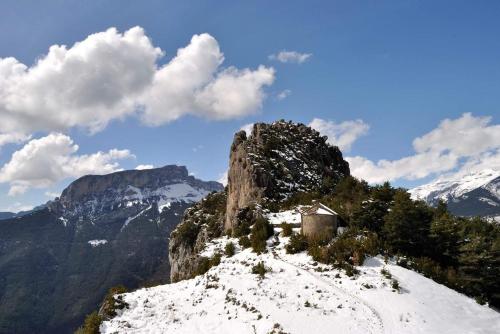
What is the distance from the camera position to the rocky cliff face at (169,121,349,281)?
54.7 metres

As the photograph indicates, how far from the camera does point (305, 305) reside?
24750 mm

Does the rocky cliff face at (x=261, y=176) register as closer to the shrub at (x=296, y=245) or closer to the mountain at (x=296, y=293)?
the mountain at (x=296, y=293)

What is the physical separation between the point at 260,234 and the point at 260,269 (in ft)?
26.8

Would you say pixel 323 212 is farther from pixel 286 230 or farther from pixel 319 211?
pixel 286 230

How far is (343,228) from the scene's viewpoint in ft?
123

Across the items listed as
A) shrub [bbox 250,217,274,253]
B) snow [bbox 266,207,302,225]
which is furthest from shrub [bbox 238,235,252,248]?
snow [bbox 266,207,302,225]

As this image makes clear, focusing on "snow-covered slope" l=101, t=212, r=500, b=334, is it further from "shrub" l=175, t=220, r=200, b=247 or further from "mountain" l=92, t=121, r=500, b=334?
"shrub" l=175, t=220, r=200, b=247

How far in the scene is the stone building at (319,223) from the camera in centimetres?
3556

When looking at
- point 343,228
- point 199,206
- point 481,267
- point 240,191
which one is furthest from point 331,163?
point 481,267

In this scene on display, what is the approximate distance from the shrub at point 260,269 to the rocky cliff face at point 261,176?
10.3m

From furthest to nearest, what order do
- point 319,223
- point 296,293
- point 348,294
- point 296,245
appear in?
1. point 319,223
2. point 296,245
3. point 296,293
4. point 348,294

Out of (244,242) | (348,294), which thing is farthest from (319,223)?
(348,294)

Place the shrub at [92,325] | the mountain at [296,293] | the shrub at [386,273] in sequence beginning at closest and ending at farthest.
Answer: the mountain at [296,293] → the shrub at [92,325] → the shrub at [386,273]

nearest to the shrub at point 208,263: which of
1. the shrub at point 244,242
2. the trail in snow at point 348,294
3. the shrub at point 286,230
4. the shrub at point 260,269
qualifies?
the shrub at point 244,242
